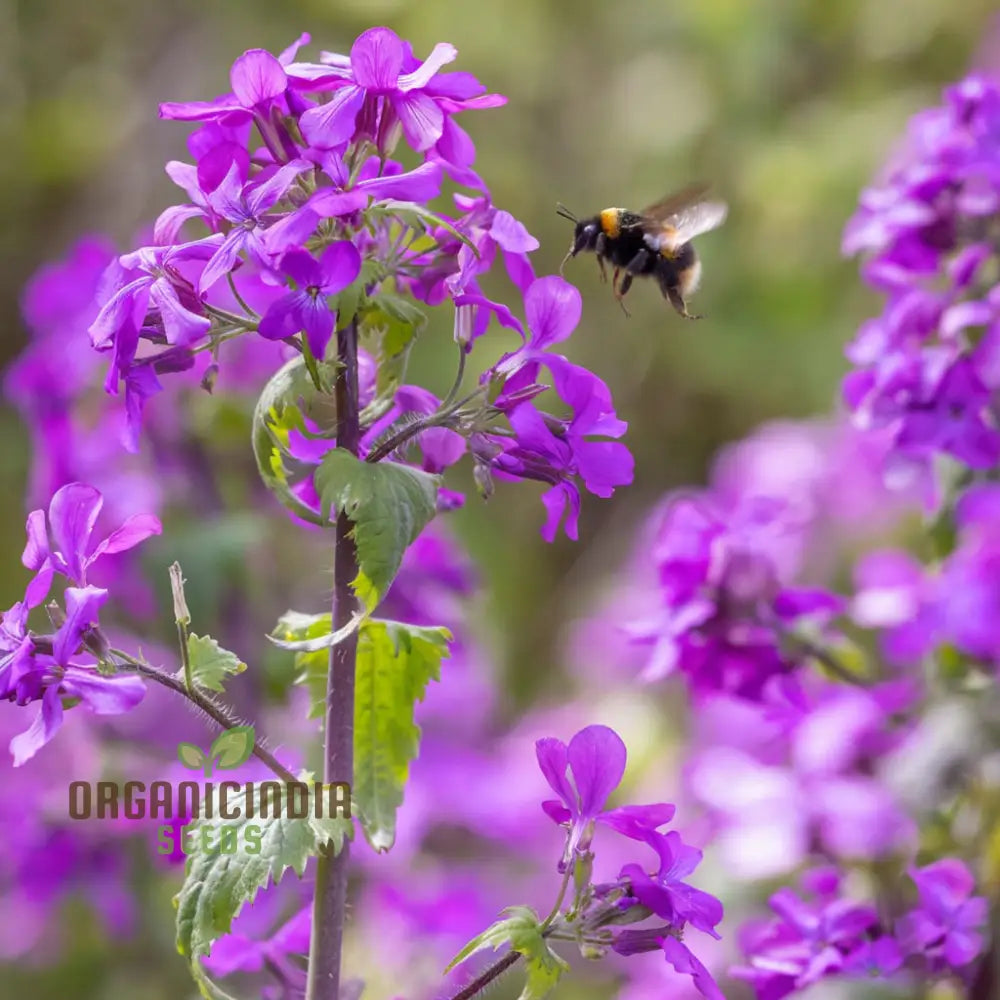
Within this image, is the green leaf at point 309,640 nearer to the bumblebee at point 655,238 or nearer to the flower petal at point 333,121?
the flower petal at point 333,121

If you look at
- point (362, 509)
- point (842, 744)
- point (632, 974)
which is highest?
point (362, 509)

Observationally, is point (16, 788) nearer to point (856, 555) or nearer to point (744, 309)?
point (856, 555)

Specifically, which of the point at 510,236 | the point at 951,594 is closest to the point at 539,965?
the point at 510,236

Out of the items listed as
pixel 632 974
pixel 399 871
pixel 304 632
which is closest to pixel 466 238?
pixel 304 632

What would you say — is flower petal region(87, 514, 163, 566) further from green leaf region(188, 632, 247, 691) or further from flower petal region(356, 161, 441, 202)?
flower petal region(356, 161, 441, 202)

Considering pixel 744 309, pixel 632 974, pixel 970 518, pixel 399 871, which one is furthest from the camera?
pixel 744 309

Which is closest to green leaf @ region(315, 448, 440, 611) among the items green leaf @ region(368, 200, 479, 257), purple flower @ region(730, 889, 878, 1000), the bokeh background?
green leaf @ region(368, 200, 479, 257)

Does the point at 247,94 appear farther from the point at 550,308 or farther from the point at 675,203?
the point at 675,203
